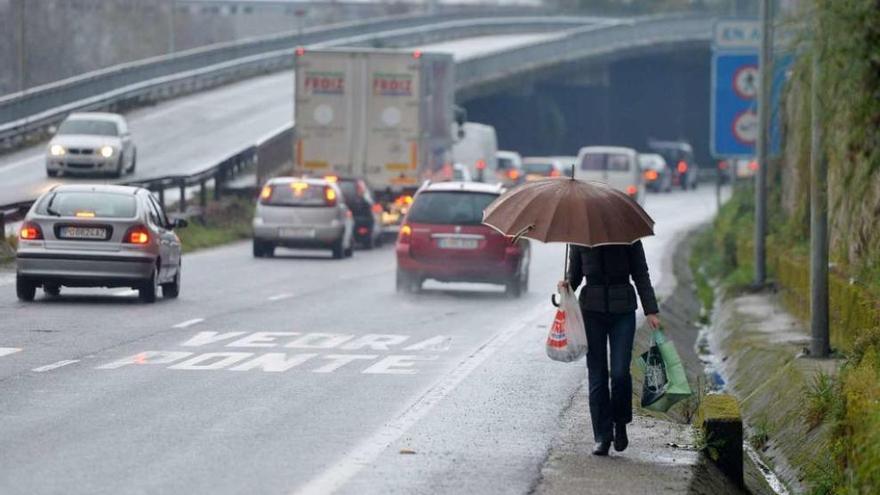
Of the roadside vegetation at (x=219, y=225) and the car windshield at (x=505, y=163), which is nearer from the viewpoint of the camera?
the roadside vegetation at (x=219, y=225)

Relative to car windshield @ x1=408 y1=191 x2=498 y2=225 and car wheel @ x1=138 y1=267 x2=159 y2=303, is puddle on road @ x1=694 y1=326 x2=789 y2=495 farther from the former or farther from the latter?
car wheel @ x1=138 y1=267 x2=159 y2=303

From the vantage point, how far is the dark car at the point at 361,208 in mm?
40844

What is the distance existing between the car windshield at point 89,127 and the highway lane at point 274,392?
24642 mm

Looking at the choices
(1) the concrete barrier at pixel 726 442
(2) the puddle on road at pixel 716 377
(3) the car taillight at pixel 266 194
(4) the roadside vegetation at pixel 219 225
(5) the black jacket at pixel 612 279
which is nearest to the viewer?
(5) the black jacket at pixel 612 279

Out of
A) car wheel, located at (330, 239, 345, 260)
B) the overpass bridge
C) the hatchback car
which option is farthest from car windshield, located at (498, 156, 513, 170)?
car wheel, located at (330, 239, 345, 260)

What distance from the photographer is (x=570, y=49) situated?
84.8 metres

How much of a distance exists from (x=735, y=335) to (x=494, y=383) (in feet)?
23.0

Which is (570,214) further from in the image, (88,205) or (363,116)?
(363,116)

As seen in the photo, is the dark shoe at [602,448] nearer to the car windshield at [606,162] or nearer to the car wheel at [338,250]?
the car wheel at [338,250]

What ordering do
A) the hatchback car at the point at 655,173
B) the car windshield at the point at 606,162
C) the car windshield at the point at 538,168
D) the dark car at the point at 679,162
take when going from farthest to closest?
the dark car at the point at 679,162
the hatchback car at the point at 655,173
the car windshield at the point at 538,168
the car windshield at the point at 606,162

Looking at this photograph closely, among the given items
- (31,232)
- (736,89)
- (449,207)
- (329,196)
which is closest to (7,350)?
(31,232)

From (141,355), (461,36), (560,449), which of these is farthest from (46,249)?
(461,36)

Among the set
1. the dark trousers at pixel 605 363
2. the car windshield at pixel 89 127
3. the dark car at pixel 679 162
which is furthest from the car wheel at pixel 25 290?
the dark car at pixel 679 162

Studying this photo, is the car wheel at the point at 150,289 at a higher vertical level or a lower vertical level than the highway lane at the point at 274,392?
higher
